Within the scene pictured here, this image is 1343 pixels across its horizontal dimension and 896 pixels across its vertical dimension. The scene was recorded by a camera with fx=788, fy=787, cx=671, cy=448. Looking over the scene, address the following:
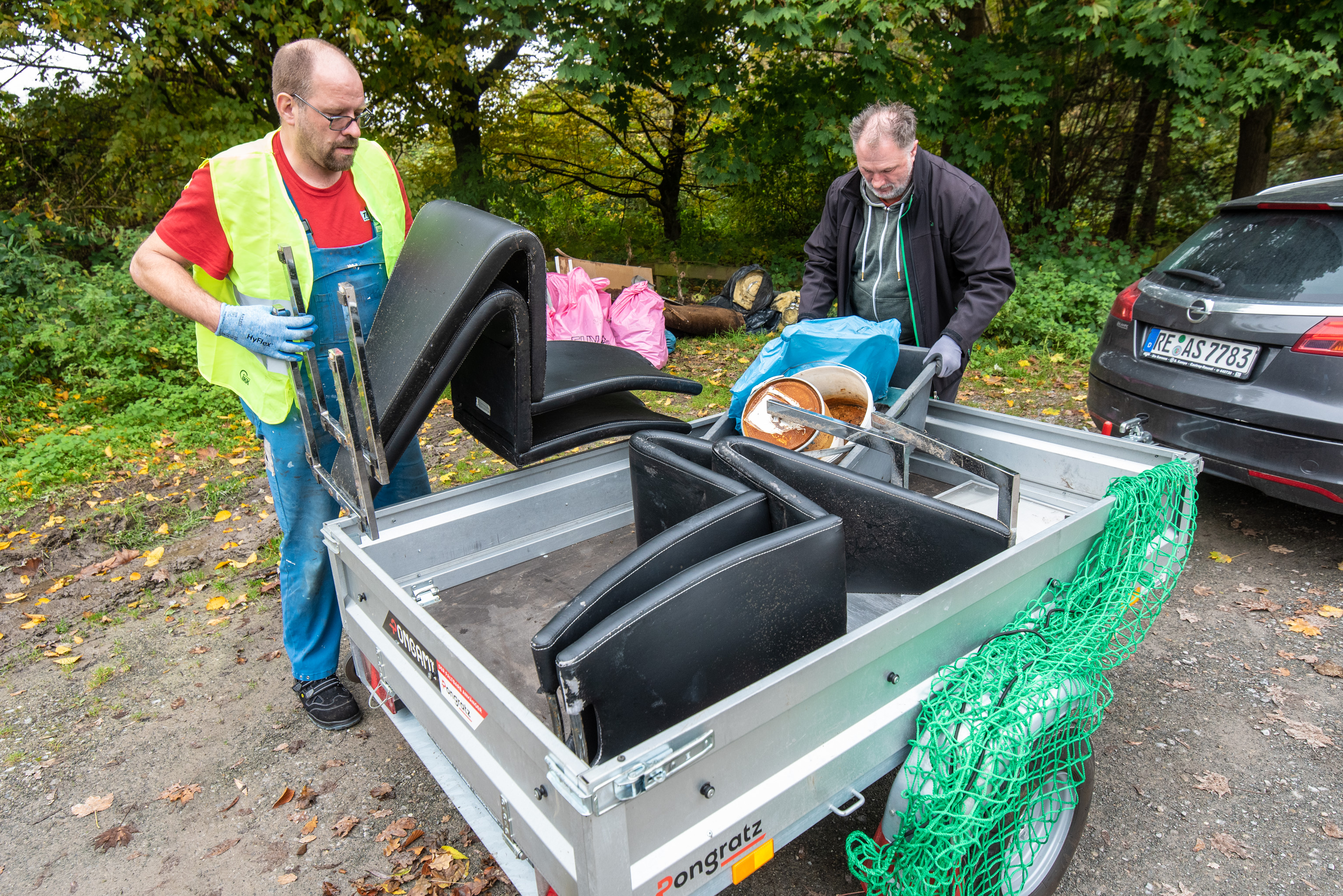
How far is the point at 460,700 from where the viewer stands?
1.61 m

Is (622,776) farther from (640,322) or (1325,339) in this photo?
(640,322)

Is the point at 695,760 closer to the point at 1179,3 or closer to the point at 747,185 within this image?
the point at 1179,3

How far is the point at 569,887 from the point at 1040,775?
3.73ft

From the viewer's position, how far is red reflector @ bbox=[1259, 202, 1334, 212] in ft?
10.4

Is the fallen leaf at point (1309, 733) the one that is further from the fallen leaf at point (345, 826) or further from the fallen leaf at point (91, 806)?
the fallen leaf at point (91, 806)

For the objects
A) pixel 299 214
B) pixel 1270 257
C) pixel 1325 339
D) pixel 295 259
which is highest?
pixel 299 214

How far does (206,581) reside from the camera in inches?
153

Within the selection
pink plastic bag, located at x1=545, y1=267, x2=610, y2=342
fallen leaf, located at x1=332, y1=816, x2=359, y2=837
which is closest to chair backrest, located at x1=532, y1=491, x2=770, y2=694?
fallen leaf, located at x1=332, y1=816, x2=359, y2=837

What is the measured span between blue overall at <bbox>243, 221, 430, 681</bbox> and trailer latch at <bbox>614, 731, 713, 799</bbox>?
1.51 metres

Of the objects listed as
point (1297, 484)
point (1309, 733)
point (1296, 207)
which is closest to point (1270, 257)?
point (1296, 207)

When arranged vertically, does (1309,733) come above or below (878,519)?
below

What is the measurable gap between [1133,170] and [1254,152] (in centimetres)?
140

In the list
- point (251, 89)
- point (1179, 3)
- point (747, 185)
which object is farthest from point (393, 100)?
point (1179, 3)

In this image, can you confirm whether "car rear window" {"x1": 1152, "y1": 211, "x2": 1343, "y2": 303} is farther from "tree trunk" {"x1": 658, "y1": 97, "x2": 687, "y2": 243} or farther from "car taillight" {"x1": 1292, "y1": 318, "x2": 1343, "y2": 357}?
"tree trunk" {"x1": 658, "y1": 97, "x2": 687, "y2": 243}
